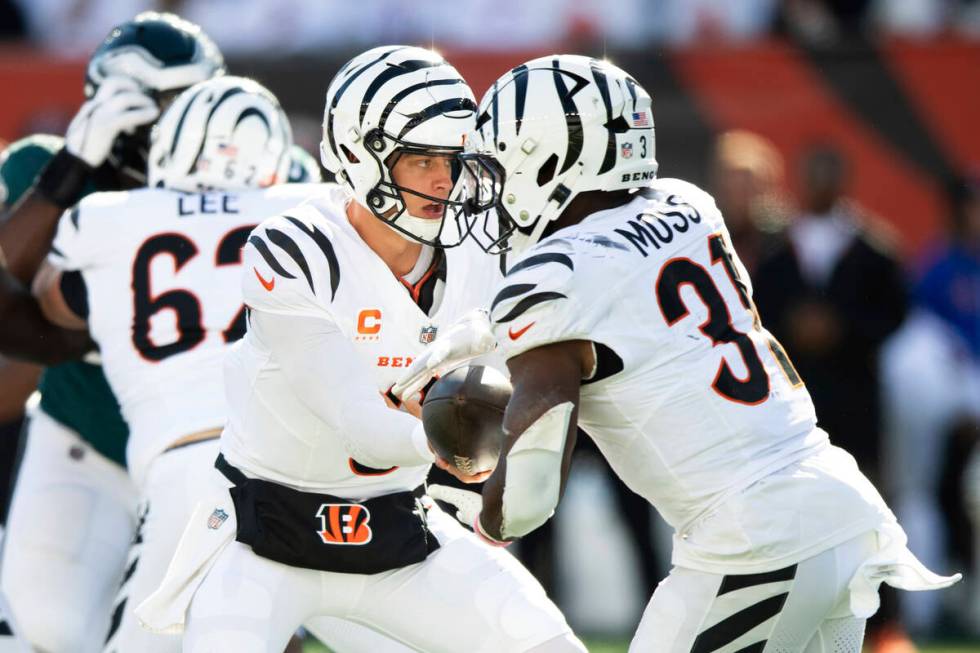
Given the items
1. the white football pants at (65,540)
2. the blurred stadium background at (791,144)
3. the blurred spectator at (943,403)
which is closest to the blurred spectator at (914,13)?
the blurred stadium background at (791,144)

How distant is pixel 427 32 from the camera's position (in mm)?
9734

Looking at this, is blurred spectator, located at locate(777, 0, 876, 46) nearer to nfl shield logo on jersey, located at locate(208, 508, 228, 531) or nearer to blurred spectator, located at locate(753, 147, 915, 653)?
blurred spectator, located at locate(753, 147, 915, 653)

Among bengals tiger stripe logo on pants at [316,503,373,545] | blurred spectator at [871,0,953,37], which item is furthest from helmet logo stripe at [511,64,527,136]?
blurred spectator at [871,0,953,37]

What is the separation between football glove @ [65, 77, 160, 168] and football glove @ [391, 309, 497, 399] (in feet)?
6.25

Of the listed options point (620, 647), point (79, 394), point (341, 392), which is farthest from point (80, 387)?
point (620, 647)

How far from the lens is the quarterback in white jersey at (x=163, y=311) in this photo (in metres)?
4.48

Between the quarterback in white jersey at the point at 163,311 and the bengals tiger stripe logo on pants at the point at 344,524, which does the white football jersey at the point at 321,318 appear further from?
the quarterback in white jersey at the point at 163,311

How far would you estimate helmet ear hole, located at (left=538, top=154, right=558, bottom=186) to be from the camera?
3658mm

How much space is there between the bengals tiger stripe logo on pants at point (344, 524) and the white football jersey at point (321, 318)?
2.5 inches

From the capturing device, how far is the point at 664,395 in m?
3.50

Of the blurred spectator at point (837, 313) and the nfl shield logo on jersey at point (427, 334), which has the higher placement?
the nfl shield logo on jersey at point (427, 334)

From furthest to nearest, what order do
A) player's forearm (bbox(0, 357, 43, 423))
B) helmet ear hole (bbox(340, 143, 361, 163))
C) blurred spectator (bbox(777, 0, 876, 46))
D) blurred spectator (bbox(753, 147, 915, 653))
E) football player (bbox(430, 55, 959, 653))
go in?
blurred spectator (bbox(777, 0, 876, 46)), blurred spectator (bbox(753, 147, 915, 653)), player's forearm (bbox(0, 357, 43, 423)), helmet ear hole (bbox(340, 143, 361, 163)), football player (bbox(430, 55, 959, 653))

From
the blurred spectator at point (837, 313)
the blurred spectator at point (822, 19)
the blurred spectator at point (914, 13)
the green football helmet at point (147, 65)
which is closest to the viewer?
the green football helmet at point (147, 65)

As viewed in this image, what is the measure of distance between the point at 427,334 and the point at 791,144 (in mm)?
5819
